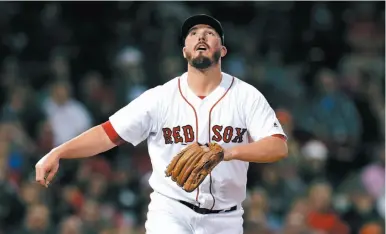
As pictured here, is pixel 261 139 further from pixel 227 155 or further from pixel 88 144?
pixel 88 144

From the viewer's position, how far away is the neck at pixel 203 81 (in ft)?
18.8

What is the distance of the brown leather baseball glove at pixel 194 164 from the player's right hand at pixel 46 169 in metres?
0.68

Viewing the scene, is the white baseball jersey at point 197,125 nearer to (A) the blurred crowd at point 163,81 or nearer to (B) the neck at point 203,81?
(B) the neck at point 203,81

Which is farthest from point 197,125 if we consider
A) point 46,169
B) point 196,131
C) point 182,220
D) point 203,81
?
point 46,169

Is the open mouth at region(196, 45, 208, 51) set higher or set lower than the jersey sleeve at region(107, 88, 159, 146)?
higher

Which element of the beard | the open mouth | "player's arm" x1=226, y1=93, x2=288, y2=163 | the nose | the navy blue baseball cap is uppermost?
the navy blue baseball cap

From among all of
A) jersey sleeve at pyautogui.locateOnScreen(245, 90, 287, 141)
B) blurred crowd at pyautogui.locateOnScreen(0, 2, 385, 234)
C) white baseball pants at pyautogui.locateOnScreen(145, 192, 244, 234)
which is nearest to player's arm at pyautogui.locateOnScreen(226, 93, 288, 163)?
jersey sleeve at pyautogui.locateOnScreen(245, 90, 287, 141)

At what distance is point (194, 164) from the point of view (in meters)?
5.16

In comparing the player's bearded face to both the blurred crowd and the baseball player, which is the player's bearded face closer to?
the baseball player

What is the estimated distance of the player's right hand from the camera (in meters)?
5.46

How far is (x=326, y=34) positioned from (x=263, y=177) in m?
3.49

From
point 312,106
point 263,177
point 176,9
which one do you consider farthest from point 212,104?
point 176,9

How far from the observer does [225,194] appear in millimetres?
5711

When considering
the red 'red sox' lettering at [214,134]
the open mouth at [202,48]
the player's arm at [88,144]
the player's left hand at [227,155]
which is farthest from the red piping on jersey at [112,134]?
the player's left hand at [227,155]
